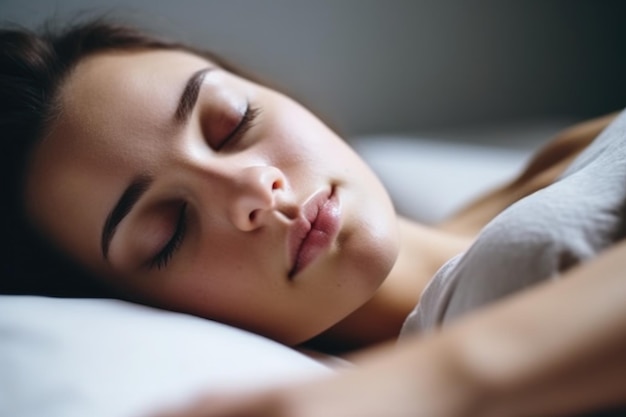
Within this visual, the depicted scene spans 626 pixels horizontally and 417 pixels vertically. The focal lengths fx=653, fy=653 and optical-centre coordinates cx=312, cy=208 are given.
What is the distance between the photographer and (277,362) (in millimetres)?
553

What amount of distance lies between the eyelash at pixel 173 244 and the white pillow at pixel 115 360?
0.30 feet

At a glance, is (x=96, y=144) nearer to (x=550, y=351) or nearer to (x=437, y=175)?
(x=550, y=351)

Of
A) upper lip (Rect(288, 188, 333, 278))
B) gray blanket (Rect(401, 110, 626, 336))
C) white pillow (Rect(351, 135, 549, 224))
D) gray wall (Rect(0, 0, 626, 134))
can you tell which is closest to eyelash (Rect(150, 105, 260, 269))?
upper lip (Rect(288, 188, 333, 278))

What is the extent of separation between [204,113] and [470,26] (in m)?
1.46

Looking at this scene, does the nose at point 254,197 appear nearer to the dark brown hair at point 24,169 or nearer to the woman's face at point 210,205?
the woman's face at point 210,205

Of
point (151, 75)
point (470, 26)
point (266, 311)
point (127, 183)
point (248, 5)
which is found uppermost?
point (248, 5)

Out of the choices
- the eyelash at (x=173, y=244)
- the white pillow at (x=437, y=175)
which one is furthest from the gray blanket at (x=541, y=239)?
the white pillow at (x=437, y=175)

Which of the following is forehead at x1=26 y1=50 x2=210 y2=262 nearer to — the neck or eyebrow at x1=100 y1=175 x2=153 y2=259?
eyebrow at x1=100 y1=175 x2=153 y2=259

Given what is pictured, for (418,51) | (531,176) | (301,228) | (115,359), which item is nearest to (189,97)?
(301,228)

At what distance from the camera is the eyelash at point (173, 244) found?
69 centimetres

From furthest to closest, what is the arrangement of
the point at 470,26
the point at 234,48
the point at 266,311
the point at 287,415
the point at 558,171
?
the point at 470,26 → the point at 234,48 → the point at 558,171 → the point at 266,311 → the point at 287,415

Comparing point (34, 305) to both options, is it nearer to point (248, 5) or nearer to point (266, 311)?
point (266, 311)

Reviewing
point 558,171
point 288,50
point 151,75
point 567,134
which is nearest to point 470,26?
point 288,50

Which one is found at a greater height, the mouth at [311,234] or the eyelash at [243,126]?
the eyelash at [243,126]
